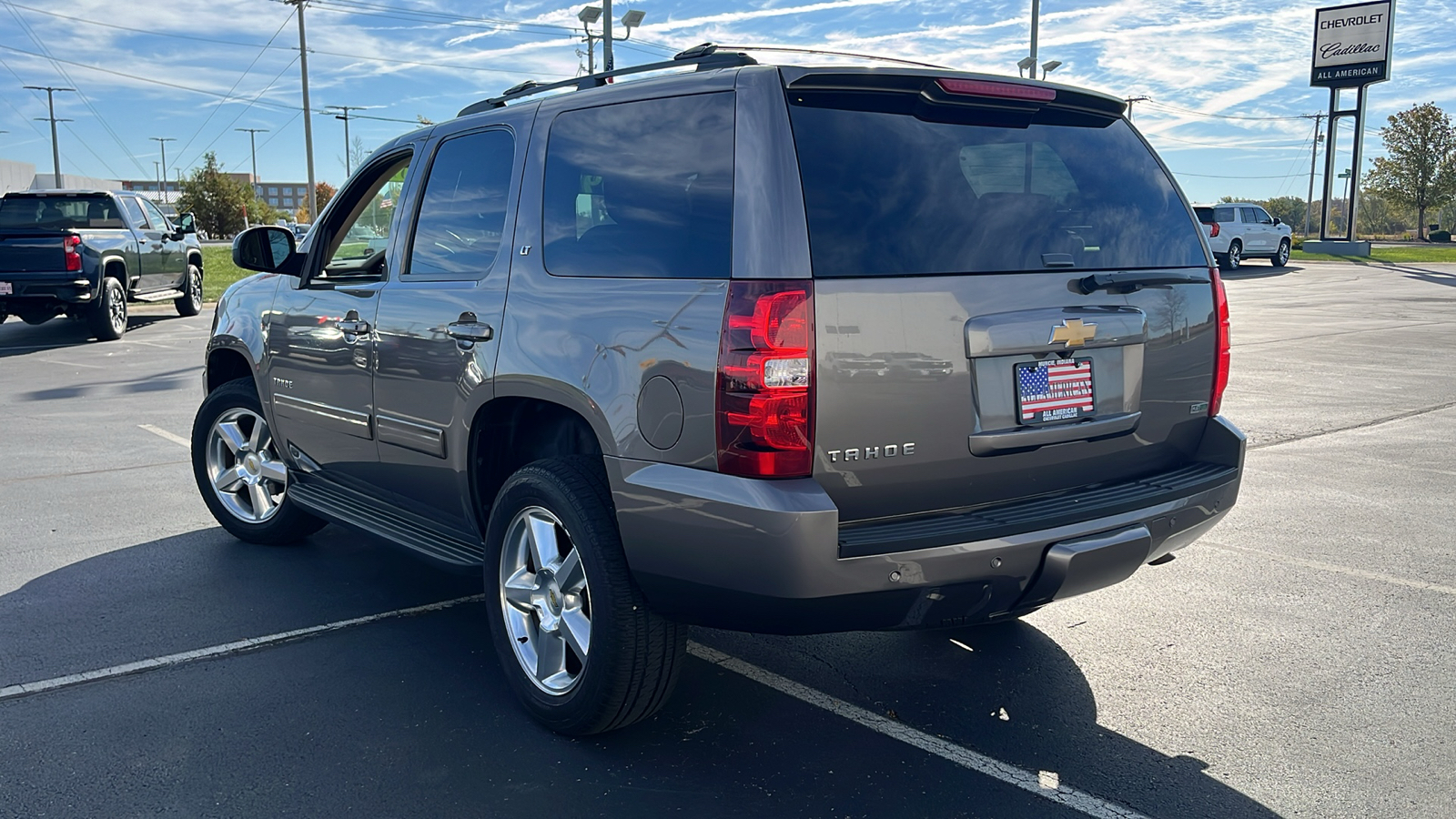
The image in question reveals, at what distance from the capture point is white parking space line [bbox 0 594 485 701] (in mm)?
3918

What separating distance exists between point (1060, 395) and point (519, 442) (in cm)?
182

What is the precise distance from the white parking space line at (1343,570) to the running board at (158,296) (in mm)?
16208

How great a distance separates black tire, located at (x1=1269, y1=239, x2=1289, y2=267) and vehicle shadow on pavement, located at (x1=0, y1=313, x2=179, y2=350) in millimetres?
32266

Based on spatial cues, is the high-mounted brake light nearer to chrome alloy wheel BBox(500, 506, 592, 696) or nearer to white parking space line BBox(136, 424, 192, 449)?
chrome alloy wheel BBox(500, 506, 592, 696)

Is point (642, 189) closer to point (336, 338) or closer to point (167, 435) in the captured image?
point (336, 338)

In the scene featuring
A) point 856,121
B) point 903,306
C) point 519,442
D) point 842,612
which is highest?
point 856,121

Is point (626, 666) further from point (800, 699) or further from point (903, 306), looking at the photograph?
point (903, 306)

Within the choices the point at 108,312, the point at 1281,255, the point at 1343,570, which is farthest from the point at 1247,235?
the point at 1343,570

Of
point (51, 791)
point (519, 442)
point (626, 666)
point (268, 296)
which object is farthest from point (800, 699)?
point (268, 296)

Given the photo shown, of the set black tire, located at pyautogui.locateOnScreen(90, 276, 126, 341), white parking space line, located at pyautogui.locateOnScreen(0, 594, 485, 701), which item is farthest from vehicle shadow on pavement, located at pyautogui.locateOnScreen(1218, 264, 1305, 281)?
white parking space line, located at pyautogui.locateOnScreen(0, 594, 485, 701)

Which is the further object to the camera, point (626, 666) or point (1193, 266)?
point (1193, 266)

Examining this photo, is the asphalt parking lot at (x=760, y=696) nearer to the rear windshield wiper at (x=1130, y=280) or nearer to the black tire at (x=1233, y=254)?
the rear windshield wiper at (x=1130, y=280)

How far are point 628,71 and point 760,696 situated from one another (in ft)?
6.97

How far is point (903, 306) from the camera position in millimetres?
Answer: 3082
